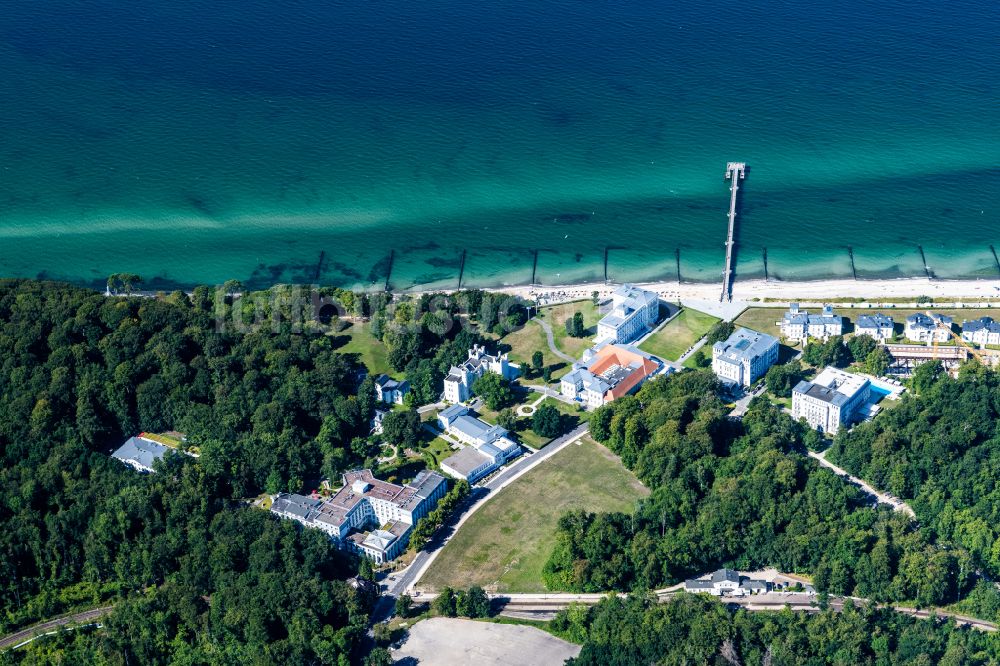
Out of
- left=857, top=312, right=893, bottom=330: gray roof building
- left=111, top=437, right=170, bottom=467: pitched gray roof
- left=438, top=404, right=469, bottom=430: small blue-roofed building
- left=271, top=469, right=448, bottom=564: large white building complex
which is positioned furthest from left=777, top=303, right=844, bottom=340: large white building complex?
left=111, top=437, right=170, bottom=467: pitched gray roof

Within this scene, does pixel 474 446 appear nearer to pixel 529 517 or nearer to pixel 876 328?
pixel 529 517

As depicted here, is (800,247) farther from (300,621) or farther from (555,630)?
(300,621)

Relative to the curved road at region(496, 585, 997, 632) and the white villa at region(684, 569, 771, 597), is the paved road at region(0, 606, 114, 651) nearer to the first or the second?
the curved road at region(496, 585, 997, 632)

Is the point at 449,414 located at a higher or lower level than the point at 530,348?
lower

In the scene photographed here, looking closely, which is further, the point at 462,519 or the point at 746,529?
the point at 462,519

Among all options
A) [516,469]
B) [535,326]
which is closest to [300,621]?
[516,469]

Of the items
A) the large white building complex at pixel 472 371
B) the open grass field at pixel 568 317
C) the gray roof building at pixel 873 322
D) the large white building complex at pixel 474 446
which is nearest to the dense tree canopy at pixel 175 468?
the large white building complex at pixel 474 446

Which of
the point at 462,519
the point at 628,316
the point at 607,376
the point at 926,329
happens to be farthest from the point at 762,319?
the point at 462,519

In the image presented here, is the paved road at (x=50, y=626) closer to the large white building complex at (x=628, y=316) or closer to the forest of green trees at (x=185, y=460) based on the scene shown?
the forest of green trees at (x=185, y=460)
